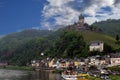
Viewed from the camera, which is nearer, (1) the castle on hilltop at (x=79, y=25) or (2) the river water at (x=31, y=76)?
(2) the river water at (x=31, y=76)

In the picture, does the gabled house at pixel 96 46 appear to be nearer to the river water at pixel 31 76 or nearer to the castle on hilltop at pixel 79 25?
the river water at pixel 31 76

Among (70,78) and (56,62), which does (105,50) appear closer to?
(56,62)

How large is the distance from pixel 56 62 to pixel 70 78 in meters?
72.7

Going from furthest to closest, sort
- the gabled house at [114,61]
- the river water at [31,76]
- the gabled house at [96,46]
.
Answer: the gabled house at [96,46] → the gabled house at [114,61] → the river water at [31,76]

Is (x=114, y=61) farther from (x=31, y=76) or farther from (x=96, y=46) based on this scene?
(x=31, y=76)

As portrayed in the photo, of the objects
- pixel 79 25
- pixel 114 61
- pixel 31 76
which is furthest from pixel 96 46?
pixel 79 25

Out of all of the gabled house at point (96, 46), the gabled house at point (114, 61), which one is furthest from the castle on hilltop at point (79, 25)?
the gabled house at point (114, 61)

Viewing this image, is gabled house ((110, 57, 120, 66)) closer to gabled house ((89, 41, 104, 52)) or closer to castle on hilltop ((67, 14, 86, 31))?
gabled house ((89, 41, 104, 52))

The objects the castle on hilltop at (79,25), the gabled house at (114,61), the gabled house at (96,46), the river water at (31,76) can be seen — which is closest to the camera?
the river water at (31,76)

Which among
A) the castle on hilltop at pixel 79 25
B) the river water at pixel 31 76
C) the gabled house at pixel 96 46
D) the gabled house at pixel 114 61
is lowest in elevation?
the river water at pixel 31 76

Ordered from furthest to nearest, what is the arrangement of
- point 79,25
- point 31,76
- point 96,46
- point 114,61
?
1. point 79,25
2. point 96,46
3. point 114,61
4. point 31,76

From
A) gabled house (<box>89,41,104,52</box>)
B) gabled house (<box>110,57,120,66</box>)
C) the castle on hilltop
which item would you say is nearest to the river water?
gabled house (<box>110,57,120,66</box>)

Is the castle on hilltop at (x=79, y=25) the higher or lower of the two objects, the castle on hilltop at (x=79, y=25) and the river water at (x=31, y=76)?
the higher

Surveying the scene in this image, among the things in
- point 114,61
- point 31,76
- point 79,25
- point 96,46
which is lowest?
point 31,76
